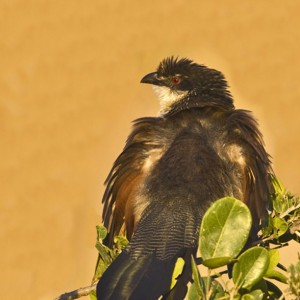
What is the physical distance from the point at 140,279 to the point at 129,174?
1229 mm

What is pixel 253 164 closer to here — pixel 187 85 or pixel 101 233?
pixel 101 233

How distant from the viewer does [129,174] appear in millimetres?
4465

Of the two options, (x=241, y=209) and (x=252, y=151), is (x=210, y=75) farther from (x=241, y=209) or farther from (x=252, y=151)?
(x=241, y=209)

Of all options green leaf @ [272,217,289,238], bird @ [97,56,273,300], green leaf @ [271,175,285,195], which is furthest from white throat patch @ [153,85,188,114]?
green leaf @ [272,217,289,238]

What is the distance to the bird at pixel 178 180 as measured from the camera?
12.0 feet

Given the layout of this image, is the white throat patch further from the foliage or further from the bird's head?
the foliage

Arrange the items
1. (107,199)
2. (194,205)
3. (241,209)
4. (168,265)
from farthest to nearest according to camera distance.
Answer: (107,199)
(194,205)
(168,265)
(241,209)

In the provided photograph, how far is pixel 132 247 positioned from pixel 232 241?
1.03m

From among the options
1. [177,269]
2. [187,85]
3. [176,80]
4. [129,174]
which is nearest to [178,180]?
[129,174]

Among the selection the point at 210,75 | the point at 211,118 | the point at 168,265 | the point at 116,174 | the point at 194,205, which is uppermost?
the point at 210,75

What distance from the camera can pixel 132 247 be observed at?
3596 mm

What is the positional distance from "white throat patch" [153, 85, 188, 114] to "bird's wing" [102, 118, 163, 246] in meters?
0.58

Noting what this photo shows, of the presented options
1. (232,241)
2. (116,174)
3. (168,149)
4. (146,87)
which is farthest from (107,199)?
(146,87)

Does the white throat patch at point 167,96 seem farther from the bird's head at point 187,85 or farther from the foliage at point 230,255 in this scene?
the foliage at point 230,255
